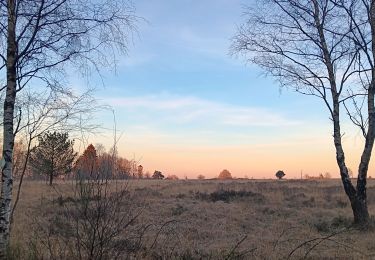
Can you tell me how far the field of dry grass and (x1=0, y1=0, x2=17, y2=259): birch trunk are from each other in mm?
710

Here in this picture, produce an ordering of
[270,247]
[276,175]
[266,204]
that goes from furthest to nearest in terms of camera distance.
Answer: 1. [276,175]
2. [266,204]
3. [270,247]

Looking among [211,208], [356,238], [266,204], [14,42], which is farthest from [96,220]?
[266,204]

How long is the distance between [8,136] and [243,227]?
962cm

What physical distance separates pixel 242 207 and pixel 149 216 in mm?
4680

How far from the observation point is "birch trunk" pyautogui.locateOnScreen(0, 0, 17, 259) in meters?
6.93

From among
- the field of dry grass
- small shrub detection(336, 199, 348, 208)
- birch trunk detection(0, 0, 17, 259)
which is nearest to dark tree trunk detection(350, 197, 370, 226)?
the field of dry grass

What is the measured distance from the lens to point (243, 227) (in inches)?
584

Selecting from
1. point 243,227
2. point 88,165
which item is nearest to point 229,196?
point 243,227

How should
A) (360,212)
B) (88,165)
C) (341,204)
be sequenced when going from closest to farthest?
(88,165) < (360,212) < (341,204)

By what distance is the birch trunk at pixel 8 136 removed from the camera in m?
6.93

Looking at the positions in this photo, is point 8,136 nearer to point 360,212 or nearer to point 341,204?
point 360,212

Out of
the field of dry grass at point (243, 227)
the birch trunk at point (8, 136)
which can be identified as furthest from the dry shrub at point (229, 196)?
the birch trunk at point (8, 136)

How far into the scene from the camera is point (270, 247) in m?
10.6

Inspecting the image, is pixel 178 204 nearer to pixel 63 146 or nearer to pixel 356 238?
pixel 356 238
